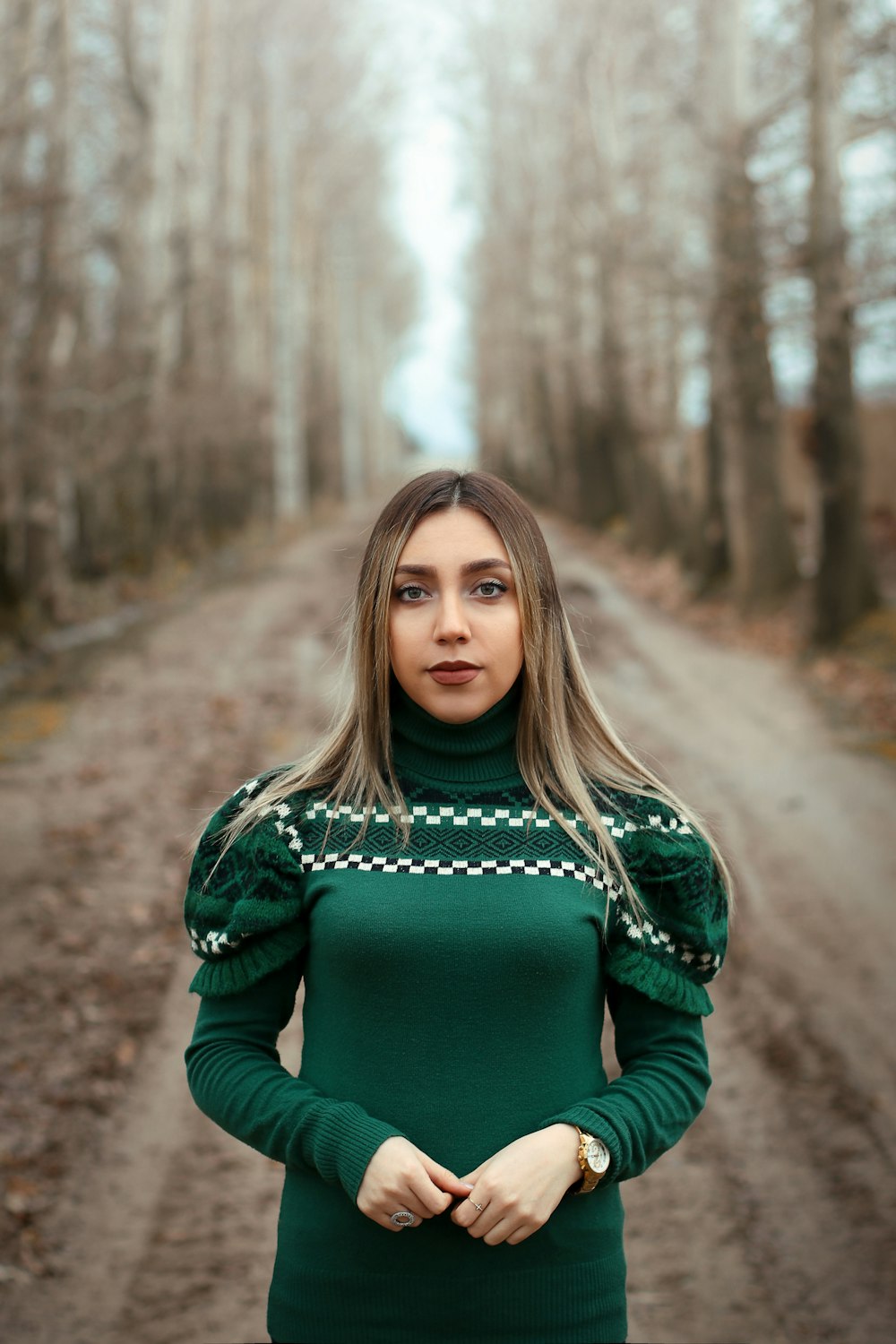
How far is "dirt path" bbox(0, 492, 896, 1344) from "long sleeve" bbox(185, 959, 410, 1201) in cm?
79

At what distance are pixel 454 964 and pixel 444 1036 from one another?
12 centimetres

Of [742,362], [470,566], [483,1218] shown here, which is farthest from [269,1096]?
[742,362]

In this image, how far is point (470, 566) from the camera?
2.03m

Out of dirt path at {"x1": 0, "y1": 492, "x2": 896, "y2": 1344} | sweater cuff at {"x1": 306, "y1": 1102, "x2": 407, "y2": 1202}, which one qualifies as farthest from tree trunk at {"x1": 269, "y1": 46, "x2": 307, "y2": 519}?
sweater cuff at {"x1": 306, "y1": 1102, "x2": 407, "y2": 1202}

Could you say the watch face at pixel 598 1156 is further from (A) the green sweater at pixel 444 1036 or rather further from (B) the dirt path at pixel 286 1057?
(B) the dirt path at pixel 286 1057

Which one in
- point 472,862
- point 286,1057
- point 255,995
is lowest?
point 286,1057

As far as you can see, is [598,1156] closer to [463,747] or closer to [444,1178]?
[444,1178]

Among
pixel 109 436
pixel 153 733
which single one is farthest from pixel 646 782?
pixel 109 436

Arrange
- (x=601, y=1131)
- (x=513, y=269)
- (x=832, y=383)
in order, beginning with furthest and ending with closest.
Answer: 1. (x=513, y=269)
2. (x=832, y=383)
3. (x=601, y=1131)

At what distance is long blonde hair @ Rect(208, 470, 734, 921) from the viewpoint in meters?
2.03

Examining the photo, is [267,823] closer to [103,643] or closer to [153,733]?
[153,733]

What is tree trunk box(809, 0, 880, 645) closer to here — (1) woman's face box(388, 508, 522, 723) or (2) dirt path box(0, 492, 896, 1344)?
(2) dirt path box(0, 492, 896, 1344)

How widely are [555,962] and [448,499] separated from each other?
791 mm

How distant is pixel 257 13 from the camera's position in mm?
22969
